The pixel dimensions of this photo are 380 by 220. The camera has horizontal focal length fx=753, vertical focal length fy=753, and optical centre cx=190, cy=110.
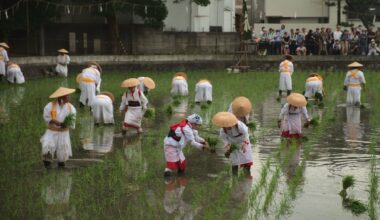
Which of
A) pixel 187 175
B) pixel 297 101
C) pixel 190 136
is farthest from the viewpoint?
pixel 297 101

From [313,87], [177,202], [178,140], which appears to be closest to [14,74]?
[313,87]

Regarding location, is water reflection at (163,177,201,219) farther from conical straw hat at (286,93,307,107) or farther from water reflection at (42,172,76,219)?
conical straw hat at (286,93,307,107)

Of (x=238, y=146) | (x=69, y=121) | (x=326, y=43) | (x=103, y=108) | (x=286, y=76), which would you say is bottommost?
(x=238, y=146)

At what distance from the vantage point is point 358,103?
72.5ft

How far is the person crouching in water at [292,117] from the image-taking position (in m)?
14.4

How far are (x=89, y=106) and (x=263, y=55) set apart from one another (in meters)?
17.1

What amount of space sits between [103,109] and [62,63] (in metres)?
14.5

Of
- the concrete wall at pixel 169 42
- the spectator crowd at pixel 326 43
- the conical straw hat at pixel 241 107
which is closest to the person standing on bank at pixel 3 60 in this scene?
the concrete wall at pixel 169 42

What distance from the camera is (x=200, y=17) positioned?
42531 mm

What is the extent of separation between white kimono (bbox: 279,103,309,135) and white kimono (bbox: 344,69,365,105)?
7256 mm

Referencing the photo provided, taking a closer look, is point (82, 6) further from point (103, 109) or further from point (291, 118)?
point (291, 118)

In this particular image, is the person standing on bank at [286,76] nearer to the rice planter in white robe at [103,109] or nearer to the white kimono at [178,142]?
the rice planter in white robe at [103,109]

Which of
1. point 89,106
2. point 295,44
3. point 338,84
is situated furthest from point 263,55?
point 89,106

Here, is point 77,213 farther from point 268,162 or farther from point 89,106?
point 89,106
